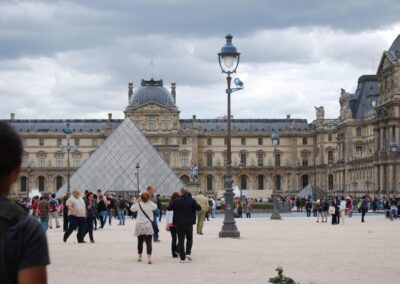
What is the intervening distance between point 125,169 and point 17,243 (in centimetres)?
5189

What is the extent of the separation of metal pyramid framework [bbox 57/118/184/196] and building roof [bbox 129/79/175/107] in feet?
128

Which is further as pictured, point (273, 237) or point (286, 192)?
point (286, 192)

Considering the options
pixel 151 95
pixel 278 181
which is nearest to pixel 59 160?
pixel 151 95

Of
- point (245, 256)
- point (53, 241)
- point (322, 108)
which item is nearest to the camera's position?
point (245, 256)

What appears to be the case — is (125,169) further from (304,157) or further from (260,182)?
(304,157)

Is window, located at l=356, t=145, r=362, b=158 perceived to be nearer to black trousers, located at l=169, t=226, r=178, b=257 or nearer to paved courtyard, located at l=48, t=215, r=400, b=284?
paved courtyard, located at l=48, t=215, r=400, b=284

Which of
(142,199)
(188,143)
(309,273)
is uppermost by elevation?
(188,143)

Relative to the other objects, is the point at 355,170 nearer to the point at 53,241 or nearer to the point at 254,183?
the point at 254,183

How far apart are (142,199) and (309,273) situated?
3138 millimetres

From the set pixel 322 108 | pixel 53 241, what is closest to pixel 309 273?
pixel 53 241

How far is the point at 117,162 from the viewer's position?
54656mm

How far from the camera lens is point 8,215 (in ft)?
8.78

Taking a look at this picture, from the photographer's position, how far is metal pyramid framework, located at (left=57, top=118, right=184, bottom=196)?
173 feet

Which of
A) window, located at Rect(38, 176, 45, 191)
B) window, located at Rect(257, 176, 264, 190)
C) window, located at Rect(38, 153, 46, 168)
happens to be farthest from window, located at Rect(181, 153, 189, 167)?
window, located at Rect(38, 153, 46, 168)
